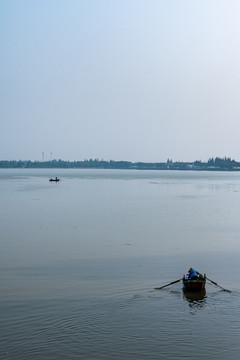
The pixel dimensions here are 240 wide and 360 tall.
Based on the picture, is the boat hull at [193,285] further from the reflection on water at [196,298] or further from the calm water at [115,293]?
the calm water at [115,293]

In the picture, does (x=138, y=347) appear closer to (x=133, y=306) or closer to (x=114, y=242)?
(x=133, y=306)

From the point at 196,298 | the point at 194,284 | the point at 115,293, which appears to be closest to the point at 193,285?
the point at 194,284

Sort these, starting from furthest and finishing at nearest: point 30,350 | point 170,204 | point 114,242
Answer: point 170,204 < point 114,242 < point 30,350

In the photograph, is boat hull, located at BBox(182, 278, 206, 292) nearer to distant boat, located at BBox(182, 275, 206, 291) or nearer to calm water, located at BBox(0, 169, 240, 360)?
distant boat, located at BBox(182, 275, 206, 291)

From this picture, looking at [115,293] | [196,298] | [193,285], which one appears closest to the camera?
[196,298]

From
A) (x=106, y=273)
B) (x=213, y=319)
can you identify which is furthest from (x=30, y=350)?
(x=106, y=273)

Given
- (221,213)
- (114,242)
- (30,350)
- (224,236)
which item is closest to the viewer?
(30,350)

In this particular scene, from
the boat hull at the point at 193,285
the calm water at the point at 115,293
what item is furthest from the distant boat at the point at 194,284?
the calm water at the point at 115,293

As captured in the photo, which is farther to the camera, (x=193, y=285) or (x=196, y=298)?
(x=193, y=285)

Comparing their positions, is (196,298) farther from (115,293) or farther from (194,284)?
(115,293)

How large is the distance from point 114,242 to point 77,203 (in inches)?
1357

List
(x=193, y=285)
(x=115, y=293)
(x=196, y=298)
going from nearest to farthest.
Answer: (x=196, y=298) → (x=115, y=293) → (x=193, y=285)

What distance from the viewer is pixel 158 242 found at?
36031 mm

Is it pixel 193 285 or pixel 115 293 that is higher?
pixel 193 285
